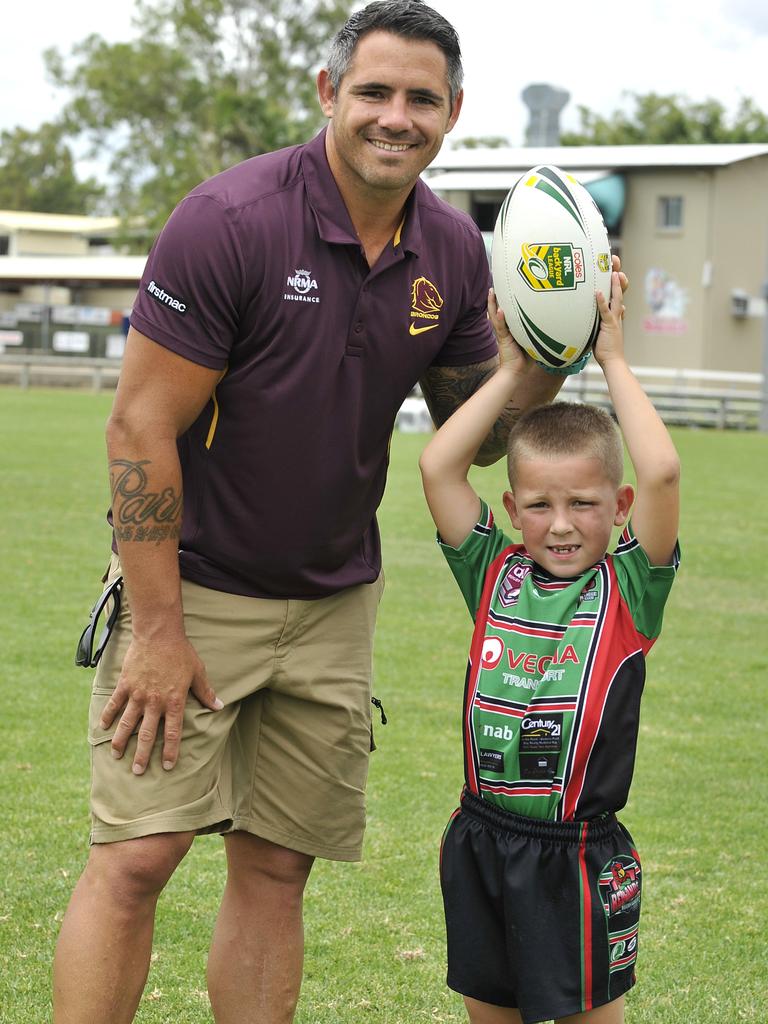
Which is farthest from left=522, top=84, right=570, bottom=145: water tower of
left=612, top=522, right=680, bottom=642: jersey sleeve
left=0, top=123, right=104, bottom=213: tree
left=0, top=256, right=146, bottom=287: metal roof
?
left=0, top=123, right=104, bottom=213: tree

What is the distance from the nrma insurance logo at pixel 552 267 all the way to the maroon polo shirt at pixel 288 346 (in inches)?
7.9

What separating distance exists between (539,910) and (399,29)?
182 cm

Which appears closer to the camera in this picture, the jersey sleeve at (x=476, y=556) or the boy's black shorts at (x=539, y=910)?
the boy's black shorts at (x=539, y=910)

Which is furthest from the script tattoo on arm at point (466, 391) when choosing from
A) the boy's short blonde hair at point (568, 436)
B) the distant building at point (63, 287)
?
the distant building at point (63, 287)

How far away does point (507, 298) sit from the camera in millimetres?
3246

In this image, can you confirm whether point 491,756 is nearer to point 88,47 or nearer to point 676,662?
point 676,662

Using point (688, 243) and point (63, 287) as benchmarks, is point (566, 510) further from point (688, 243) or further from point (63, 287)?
point (63, 287)

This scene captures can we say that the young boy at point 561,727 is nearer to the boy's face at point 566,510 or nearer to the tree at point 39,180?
the boy's face at point 566,510

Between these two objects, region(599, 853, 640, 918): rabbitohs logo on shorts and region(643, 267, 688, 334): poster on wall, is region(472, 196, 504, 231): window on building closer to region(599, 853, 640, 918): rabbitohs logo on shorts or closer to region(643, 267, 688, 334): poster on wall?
region(643, 267, 688, 334): poster on wall

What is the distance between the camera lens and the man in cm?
294

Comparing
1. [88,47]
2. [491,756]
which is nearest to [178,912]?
[491,756]

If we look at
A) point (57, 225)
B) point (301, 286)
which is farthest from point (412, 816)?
point (57, 225)

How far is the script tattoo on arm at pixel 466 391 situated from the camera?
3479 millimetres

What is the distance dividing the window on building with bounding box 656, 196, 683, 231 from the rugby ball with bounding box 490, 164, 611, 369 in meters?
31.2
